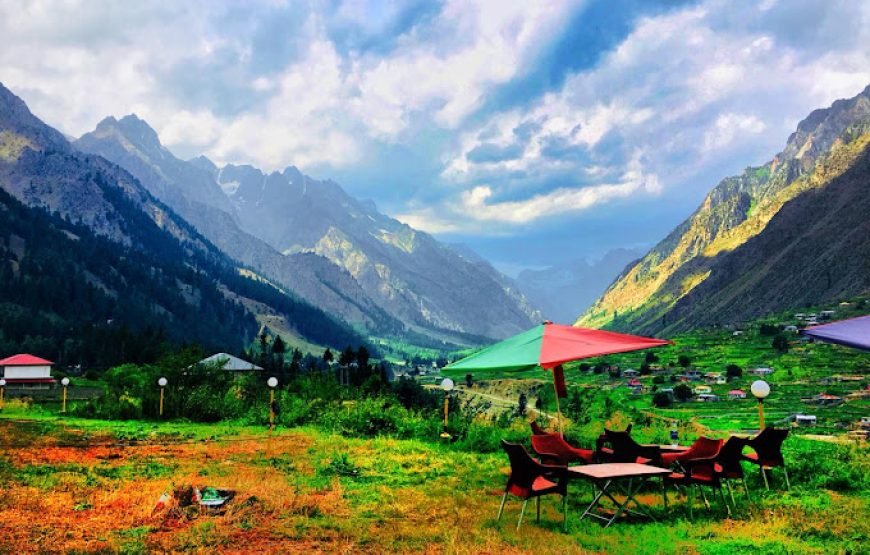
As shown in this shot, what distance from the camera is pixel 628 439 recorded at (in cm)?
1235

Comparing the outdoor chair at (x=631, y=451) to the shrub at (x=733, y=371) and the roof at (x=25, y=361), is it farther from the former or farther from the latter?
the shrub at (x=733, y=371)

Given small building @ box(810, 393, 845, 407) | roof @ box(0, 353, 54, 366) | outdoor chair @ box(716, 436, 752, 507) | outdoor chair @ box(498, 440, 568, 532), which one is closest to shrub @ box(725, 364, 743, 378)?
small building @ box(810, 393, 845, 407)

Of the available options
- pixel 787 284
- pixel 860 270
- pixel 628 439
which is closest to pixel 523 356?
pixel 628 439

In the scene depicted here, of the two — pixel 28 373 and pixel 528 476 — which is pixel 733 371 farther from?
pixel 528 476

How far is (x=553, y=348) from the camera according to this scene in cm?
1273

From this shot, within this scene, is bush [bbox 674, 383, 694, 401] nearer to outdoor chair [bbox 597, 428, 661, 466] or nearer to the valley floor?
the valley floor

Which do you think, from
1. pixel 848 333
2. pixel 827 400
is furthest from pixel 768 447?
pixel 827 400

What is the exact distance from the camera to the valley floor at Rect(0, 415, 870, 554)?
29.9 feet

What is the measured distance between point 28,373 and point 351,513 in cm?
9044

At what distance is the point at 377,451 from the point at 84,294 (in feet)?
607

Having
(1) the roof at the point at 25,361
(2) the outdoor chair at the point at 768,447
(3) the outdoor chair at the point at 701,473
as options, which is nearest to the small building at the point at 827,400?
(2) the outdoor chair at the point at 768,447

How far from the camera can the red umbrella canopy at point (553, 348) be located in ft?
40.2

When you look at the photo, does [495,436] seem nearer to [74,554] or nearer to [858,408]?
[74,554]

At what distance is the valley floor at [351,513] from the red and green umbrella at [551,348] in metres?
2.73
